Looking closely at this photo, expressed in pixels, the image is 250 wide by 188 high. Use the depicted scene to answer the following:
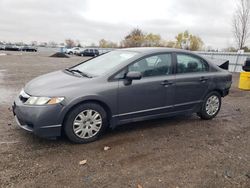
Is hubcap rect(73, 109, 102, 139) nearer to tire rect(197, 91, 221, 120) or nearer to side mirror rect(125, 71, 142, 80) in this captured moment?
side mirror rect(125, 71, 142, 80)

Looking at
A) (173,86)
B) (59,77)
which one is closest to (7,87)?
(59,77)

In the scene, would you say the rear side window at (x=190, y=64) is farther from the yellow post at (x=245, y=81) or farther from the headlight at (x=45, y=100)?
the yellow post at (x=245, y=81)

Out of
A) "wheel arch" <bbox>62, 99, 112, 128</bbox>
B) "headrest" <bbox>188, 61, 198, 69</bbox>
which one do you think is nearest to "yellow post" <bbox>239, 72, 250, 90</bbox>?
"headrest" <bbox>188, 61, 198, 69</bbox>

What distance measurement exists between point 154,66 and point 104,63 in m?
0.94

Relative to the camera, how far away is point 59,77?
13.9 ft

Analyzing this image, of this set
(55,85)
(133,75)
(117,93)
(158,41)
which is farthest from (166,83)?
(158,41)

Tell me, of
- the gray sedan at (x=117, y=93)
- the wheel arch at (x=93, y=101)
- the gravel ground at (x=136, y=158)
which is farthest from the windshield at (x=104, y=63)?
the gravel ground at (x=136, y=158)

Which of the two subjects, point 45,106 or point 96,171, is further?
point 45,106

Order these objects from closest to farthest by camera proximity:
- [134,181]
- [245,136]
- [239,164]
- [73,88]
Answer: [134,181]
[239,164]
[73,88]
[245,136]

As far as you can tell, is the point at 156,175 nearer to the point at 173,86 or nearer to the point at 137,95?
the point at 137,95

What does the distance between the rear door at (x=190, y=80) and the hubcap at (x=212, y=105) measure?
280 millimetres

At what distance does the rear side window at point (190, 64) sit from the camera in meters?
4.86

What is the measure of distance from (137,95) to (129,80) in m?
0.32

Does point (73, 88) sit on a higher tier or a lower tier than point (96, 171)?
higher
